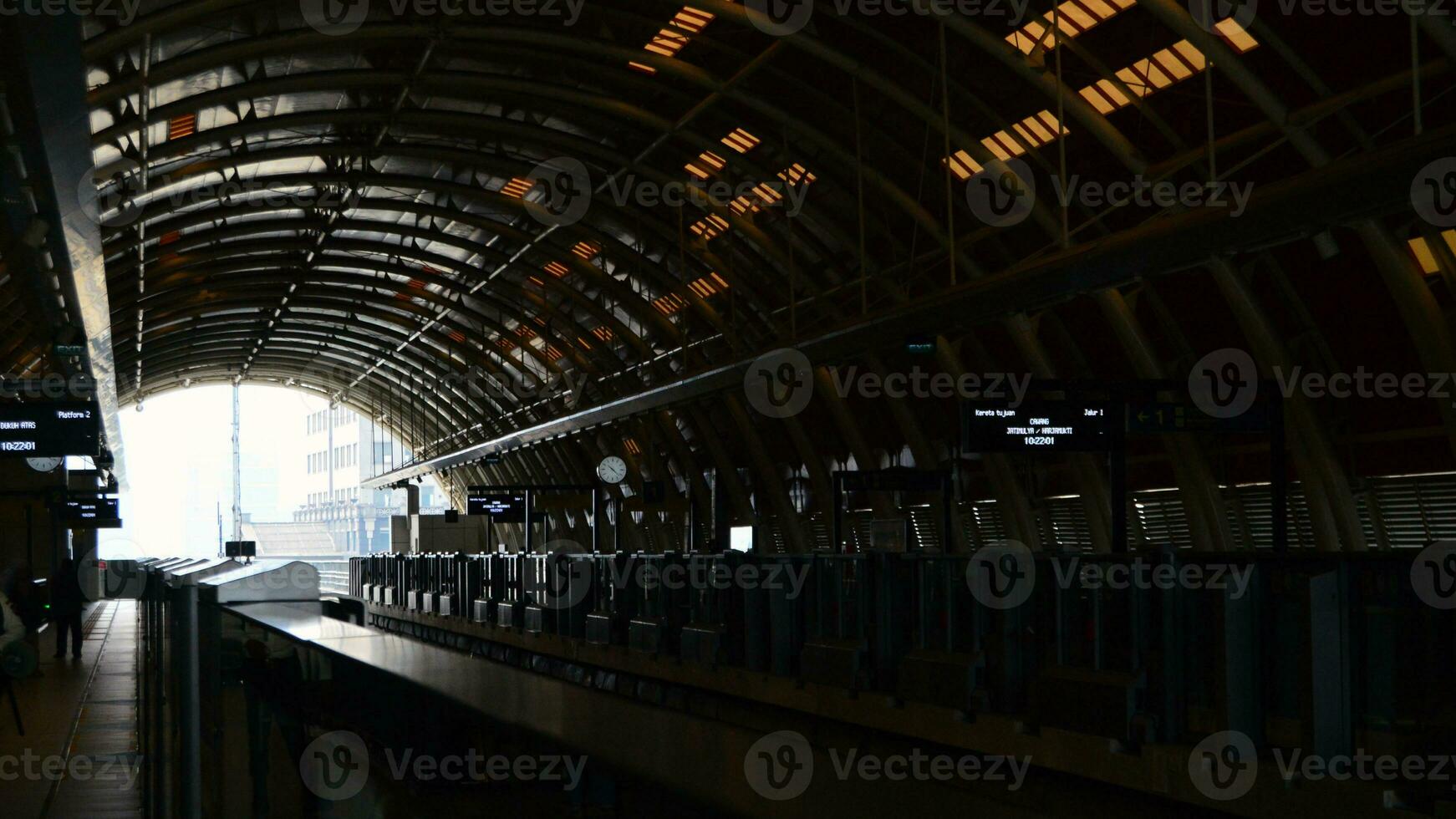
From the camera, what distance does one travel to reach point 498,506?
127 ft

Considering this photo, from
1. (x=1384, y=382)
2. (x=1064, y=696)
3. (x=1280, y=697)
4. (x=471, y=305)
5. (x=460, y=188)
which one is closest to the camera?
(x=1280, y=697)

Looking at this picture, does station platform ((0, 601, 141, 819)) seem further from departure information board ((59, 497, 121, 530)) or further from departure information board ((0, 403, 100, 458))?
departure information board ((59, 497, 121, 530))

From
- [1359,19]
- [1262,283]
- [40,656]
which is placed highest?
[1359,19]

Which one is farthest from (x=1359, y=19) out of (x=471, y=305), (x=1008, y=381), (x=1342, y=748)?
(x=471, y=305)

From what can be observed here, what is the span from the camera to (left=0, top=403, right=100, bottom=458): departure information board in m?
19.0

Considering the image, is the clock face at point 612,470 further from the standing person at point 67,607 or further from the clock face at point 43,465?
the standing person at point 67,607

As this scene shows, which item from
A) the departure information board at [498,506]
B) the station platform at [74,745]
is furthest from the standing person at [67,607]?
the departure information board at [498,506]

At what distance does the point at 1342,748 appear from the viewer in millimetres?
7773

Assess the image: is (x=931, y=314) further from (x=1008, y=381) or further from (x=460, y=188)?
(x=460, y=188)

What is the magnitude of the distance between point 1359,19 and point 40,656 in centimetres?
2139

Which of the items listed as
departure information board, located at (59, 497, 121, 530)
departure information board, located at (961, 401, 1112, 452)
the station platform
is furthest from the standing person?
departure information board, located at (59, 497, 121, 530)

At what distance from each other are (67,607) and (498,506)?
1857cm

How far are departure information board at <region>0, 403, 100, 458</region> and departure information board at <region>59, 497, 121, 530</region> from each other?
19123mm

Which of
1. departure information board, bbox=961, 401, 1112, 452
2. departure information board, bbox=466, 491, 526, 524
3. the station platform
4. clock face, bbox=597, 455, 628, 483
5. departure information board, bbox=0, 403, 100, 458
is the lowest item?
the station platform
